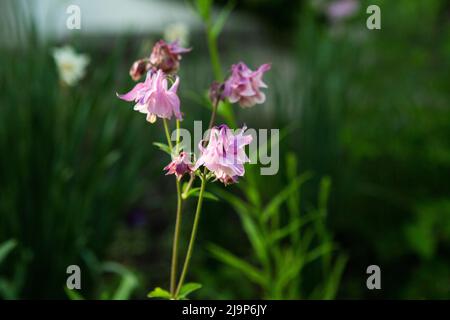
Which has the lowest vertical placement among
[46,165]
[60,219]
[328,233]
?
[328,233]

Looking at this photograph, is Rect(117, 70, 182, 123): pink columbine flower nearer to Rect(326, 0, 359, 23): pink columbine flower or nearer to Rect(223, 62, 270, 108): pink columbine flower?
Rect(223, 62, 270, 108): pink columbine flower

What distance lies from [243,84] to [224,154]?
0.65 ft

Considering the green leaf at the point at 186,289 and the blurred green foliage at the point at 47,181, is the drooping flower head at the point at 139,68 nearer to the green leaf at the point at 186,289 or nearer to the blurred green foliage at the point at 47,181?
the green leaf at the point at 186,289

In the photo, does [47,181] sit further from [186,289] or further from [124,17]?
[124,17]

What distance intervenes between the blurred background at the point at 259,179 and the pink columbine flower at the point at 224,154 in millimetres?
545

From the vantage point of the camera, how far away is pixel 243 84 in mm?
1053

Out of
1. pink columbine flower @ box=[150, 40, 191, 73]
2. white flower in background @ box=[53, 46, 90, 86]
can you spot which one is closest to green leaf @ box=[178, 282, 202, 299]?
pink columbine flower @ box=[150, 40, 191, 73]

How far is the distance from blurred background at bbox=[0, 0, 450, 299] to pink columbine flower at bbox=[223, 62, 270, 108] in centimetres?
37

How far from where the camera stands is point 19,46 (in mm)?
1909

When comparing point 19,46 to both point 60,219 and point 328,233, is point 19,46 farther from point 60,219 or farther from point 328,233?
point 328,233

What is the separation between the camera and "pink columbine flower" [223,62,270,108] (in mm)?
1051
